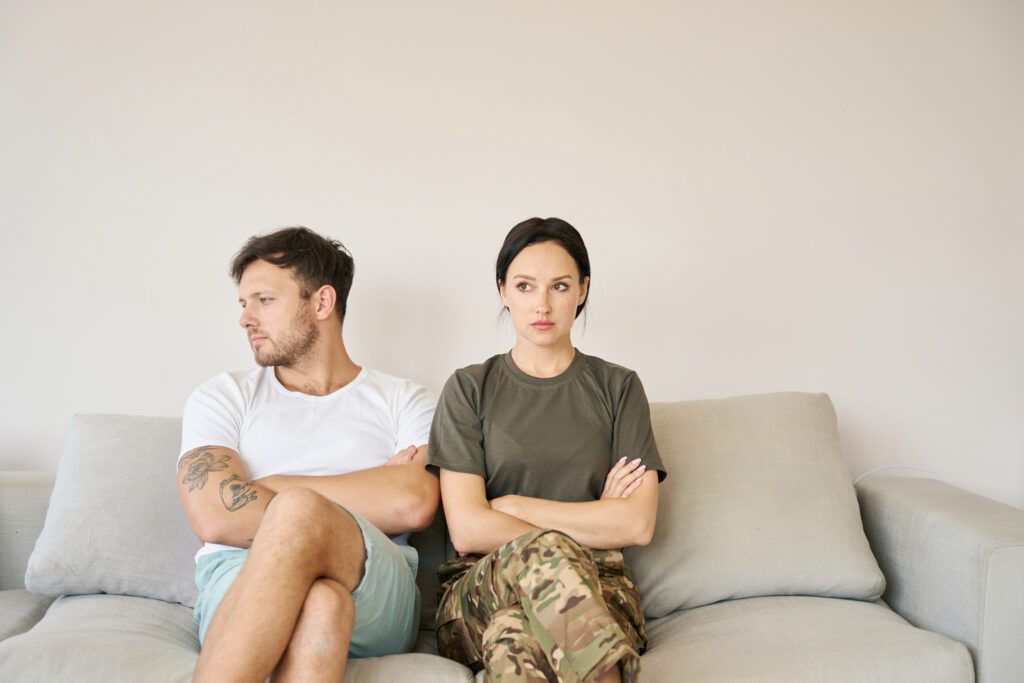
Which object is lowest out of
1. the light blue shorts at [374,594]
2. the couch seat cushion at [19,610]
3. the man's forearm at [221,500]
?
the couch seat cushion at [19,610]

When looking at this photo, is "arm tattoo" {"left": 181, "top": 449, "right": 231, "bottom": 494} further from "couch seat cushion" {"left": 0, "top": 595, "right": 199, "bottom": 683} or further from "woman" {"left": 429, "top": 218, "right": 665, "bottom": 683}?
"woman" {"left": 429, "top": 218, "right": 665, "bottom": 683}

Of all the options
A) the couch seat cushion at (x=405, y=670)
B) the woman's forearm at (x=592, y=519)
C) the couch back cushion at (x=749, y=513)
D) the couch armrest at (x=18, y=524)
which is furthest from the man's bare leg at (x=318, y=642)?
the couch armrest at (x=18, y=524)

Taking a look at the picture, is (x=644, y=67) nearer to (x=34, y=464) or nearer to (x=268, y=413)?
Answer: (x=268, y=413)

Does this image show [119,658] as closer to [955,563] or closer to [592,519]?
[592,519]

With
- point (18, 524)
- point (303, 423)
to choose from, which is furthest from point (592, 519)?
point (18, 524)

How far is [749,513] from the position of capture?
2.22 metres

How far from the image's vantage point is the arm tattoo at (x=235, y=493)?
1900 mm

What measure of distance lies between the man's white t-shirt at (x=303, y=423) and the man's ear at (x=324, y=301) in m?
0.19

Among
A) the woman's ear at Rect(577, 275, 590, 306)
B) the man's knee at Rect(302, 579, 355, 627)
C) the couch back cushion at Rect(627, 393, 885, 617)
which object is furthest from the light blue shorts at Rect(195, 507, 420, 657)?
the woman's ear at Rect(577, 275, 590, 306)

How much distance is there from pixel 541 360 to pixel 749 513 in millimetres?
647

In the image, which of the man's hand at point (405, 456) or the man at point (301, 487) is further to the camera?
the man's hand at point (405, 456)

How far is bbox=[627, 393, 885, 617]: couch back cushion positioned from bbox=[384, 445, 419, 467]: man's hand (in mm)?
581

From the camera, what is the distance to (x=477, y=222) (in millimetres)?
2752

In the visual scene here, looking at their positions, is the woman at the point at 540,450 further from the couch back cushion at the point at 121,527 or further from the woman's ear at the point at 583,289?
the couch back cushion at the point at 121,527
